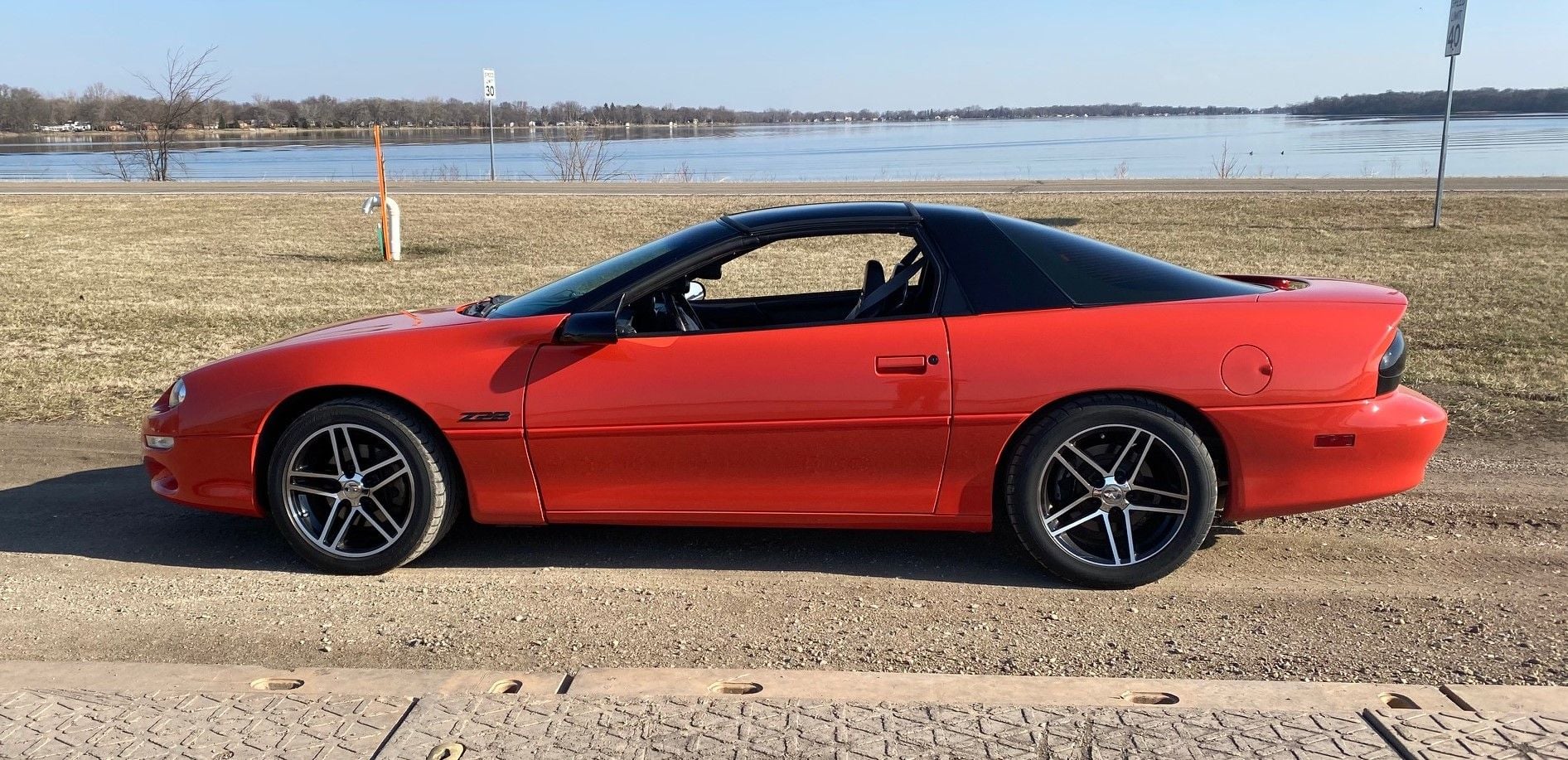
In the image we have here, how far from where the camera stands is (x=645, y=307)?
14.5 feet

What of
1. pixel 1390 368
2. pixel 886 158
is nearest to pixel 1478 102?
pixel 886 158

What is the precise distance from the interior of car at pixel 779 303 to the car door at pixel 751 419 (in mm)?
154

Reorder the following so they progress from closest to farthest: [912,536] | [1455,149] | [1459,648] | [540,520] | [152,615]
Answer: [1459,648] → [152,615] → [540,520] → [912,536] → [1455,149]

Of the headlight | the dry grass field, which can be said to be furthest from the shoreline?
the headlight

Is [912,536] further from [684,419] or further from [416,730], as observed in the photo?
[416,730]

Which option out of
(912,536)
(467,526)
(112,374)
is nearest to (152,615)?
(467,526)

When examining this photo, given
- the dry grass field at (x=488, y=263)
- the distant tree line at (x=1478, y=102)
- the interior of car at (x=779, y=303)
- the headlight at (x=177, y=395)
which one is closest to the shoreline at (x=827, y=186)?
the dry grass field at (x=488, y=263)

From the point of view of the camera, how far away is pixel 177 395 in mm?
4531

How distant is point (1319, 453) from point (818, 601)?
1831 mm

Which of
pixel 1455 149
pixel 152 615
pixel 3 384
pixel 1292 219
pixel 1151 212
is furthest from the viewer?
pixel 1455 149

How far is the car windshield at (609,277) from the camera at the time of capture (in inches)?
173

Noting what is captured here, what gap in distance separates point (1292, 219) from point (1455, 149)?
3422cm

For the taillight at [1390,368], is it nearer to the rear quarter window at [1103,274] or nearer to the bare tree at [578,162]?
the rear quarter window at [1103,274]

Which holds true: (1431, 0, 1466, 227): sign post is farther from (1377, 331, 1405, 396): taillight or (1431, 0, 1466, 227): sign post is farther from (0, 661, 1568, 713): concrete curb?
(0, 661, 1568, 713): concrete curb
